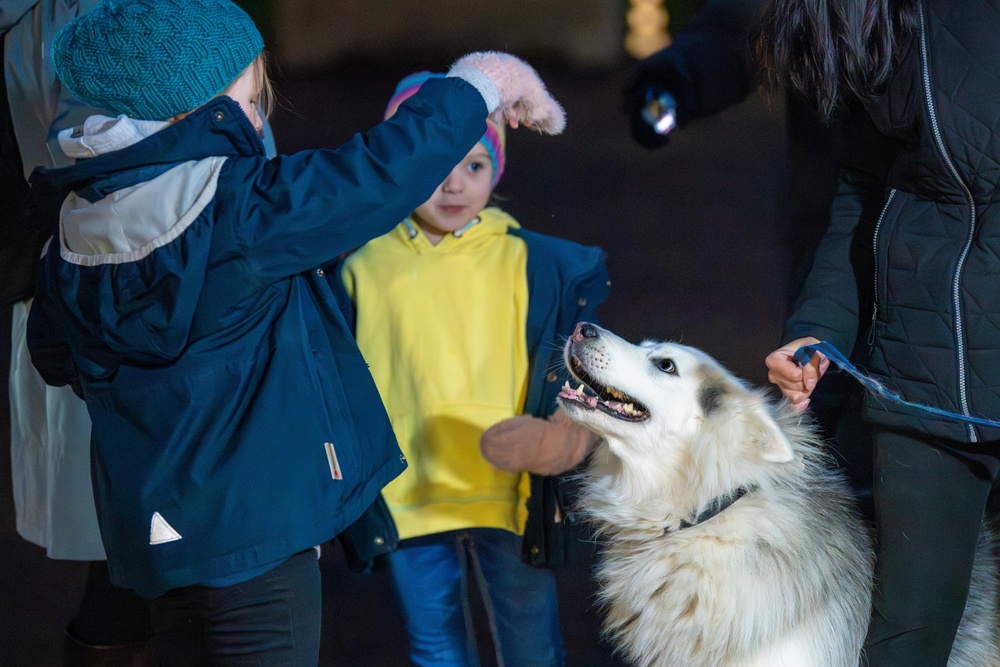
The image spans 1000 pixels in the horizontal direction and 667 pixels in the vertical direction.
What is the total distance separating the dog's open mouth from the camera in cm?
163

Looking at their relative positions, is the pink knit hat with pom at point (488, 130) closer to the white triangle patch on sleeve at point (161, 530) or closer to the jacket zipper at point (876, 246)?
the jacket zipper at point (876, 246)

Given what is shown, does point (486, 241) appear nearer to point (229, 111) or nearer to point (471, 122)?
point (471, 122)

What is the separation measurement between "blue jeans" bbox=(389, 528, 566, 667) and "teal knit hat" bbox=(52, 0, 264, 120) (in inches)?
42.9

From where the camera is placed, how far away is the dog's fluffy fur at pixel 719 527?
155 centimetres

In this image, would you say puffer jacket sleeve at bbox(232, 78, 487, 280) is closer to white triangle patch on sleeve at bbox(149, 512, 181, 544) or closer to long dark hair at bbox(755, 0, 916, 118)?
white triangle patch on sleeve at bbox(149, 512, 181, 544)

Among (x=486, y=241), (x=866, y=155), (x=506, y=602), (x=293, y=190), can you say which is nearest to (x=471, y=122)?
(x=293, y=190)

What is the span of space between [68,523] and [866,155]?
184cm

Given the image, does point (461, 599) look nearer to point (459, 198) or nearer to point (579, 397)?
point (579, 397)

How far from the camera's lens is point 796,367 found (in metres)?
1.58

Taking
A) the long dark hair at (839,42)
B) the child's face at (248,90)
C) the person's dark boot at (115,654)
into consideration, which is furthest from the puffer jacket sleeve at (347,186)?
the person's dark boot at (115,654)

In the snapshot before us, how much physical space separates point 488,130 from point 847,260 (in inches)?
31.1

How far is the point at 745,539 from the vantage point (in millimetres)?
1556

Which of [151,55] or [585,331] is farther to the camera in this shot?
[585,331]

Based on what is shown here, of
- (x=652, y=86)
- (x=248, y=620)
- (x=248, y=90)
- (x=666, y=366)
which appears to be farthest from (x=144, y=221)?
(x=652, y=86)
